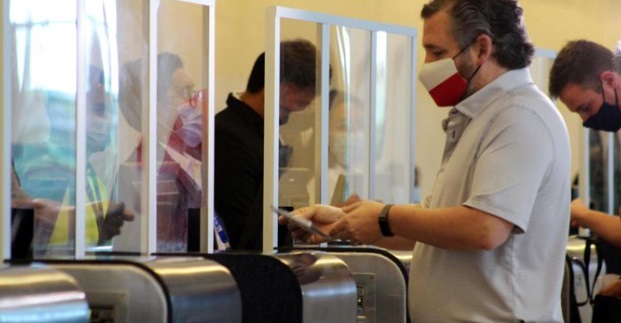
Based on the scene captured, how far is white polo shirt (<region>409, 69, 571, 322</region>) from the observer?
2.38 m

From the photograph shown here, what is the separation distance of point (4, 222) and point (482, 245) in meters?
1.03

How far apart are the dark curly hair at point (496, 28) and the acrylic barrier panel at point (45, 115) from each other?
36.1 inches

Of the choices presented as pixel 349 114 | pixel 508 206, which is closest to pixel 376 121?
pixel 349 114

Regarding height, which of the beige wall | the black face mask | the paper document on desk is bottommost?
the paper document on desk

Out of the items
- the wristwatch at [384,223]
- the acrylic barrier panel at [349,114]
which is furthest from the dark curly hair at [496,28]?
the acrylic barrier panel at [349,114]

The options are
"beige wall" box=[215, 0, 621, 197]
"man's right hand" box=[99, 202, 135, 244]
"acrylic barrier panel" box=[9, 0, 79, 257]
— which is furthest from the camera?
"beige wall" box=[215, 0, 621, 197]

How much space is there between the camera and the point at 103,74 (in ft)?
9.76

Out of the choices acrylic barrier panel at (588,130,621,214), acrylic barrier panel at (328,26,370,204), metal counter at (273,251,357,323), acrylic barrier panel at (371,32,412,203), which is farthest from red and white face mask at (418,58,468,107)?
acrylic barrier panel at (588,130,621,214)

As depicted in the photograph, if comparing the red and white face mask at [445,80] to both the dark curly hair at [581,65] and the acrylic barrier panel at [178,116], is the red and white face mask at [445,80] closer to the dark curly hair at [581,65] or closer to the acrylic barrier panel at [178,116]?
the acrylic barrier panel at [178,116]

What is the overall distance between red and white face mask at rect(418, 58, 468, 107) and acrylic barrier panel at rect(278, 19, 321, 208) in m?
0.87

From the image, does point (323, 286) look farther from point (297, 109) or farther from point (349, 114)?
point (349, 114)

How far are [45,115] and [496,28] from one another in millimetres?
1055

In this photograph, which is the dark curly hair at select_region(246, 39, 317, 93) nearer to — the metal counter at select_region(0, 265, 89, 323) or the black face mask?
the black face mask

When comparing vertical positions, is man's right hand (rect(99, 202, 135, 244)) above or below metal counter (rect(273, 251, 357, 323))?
above
